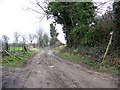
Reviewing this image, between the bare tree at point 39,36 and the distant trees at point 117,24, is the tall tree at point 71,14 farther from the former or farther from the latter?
the bare tree at point 39,36

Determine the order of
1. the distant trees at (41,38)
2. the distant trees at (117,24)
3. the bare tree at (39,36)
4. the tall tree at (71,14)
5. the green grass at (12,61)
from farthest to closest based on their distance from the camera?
the distant trees at (41,38)
the bare tree at (39,36)
the tall tree at (71,14)
the green grass at (12,61)
the distant trees at (117,24)

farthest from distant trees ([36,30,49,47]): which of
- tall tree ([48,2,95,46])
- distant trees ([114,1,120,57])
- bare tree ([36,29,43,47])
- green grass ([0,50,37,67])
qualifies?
distant trees ([114,1,120,57])

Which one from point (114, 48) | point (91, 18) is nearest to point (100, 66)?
point (114, 48)

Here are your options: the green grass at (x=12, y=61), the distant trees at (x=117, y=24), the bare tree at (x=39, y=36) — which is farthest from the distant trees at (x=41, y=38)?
the distant trees at (x=117, y=24)

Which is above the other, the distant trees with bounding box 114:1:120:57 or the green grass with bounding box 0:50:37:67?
the distant trees with bounding box 114:1:120:57

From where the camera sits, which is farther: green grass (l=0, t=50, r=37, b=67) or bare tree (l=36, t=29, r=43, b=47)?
bare tree (l=36, t=29, r=43, b=47)

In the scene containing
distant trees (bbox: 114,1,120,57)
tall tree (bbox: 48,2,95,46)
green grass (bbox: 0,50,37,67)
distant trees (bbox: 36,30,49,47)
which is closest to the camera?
distant trees (bbox: 114,1,120,57)

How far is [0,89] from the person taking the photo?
834 centimetres

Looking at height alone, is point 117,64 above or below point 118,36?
below

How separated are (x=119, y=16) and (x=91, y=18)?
12.4m

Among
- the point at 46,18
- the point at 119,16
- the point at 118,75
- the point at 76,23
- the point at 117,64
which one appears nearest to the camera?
the point at 118,75

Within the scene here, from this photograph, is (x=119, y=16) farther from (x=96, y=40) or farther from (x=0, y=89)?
(x=0, y=89)

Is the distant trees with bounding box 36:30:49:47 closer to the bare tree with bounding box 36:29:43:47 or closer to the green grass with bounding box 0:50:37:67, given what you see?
the bare tree with bounding box 36:29:43:47

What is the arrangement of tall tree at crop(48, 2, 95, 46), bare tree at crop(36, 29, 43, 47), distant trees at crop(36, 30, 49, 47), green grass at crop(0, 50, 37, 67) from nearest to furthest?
1. green grass at crop(0, 50, 37, 67)
2. tall tree at crop(48, 2, 95, 46)
3. bare tree at crop(36, 29, 43, 47)
4. distant trees at crop(36, 30, 49, 47)
